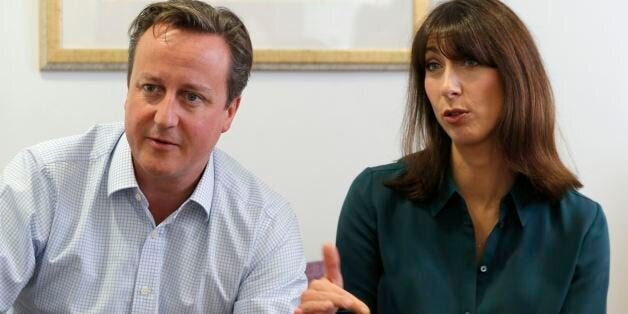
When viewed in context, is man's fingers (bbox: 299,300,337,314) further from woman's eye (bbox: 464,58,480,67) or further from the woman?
woman's eye (bbox: 464,58,480,67)

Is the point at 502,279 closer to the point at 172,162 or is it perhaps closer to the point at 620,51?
the point at 172,162

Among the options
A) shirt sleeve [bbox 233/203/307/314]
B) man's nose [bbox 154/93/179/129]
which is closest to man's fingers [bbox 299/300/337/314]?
shirt sleeve [bbox 233/203/307/314]

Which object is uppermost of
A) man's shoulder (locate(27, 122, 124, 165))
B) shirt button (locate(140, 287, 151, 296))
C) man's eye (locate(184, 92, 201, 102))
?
man's eye (locate(184, 92, 201, 102))

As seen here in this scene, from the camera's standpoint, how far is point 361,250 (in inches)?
53.2

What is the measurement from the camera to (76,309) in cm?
119

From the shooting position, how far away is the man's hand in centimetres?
108

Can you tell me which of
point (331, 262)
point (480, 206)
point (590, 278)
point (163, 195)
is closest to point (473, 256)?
point (480, 206)

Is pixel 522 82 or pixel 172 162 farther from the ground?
pixel 522 82

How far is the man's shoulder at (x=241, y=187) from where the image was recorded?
4.32 ft

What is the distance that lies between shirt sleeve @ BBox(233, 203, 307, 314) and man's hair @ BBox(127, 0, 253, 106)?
25 cm

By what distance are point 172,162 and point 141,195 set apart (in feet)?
0.30

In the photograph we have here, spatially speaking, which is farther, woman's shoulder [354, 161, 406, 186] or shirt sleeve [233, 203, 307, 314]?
woman's shoulder [354, 161, 406, 186]

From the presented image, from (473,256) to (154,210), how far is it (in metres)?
0.58

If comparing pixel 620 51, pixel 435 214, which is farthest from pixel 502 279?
pixel 620 51
